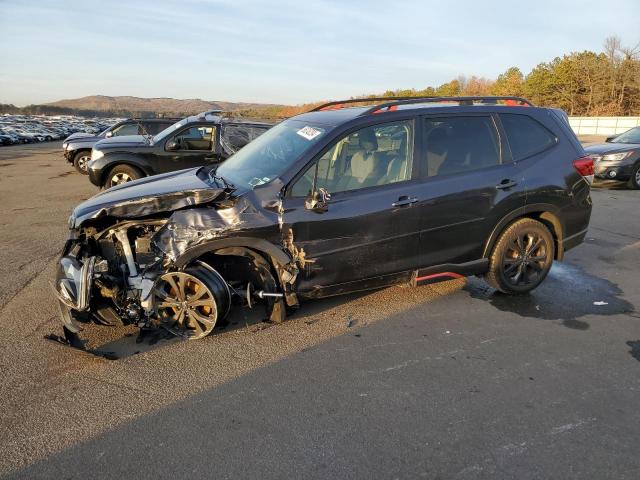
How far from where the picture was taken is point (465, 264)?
175 inches

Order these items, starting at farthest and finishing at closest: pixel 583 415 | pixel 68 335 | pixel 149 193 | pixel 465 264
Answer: pixel 465 264 < pixel 149 193 < pixel 68 335 < pixel 583 415

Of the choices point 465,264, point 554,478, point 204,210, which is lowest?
point 554,478

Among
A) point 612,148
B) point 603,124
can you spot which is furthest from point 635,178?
point 603,124

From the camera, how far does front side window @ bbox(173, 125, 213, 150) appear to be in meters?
9.48

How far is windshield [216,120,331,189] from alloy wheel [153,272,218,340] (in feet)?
3.02

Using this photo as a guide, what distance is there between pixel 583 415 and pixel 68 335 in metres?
3.63

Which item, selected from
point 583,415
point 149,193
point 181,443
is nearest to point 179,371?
point 181,443

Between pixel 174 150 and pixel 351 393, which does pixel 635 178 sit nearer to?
pixel 174 150

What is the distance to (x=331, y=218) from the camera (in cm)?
384

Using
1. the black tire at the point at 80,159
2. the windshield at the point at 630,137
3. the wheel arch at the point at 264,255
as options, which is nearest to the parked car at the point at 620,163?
the windshield at the point at 630,137

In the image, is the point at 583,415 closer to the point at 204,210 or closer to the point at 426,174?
the point at 426,174

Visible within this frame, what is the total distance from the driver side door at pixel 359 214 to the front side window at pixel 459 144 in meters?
0.20

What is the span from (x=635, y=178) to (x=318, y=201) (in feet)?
36.9

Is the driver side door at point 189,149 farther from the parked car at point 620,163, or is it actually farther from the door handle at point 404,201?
the parked car at point 620,163
